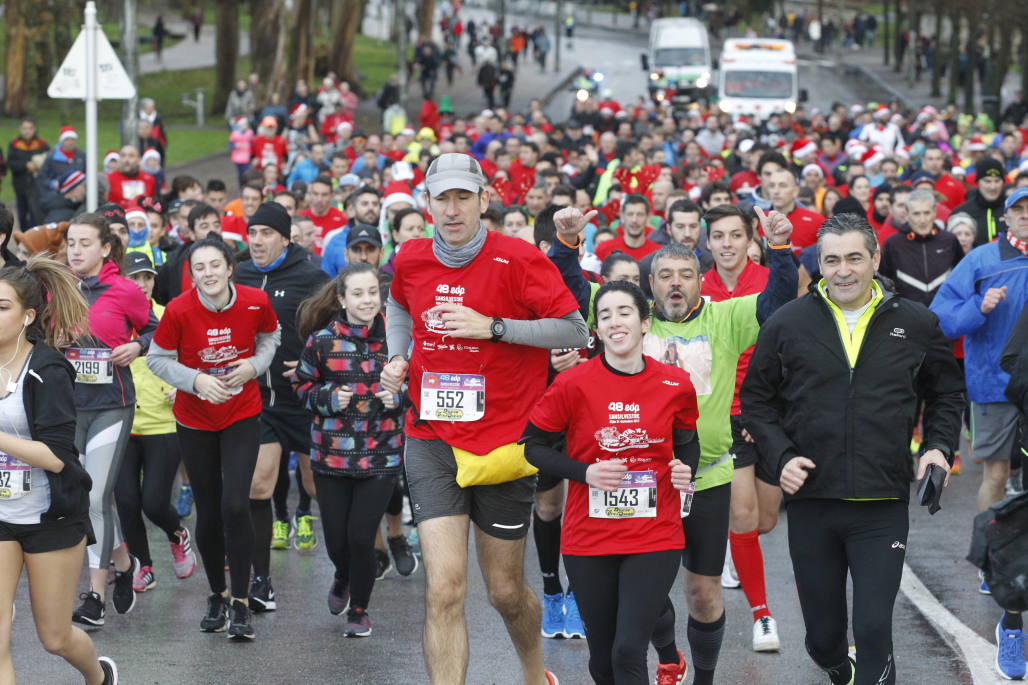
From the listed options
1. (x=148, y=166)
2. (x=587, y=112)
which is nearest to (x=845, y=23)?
(x=587, y=112)

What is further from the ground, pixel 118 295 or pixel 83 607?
pixel 118 295

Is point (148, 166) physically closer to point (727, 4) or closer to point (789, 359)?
point (789, 359)

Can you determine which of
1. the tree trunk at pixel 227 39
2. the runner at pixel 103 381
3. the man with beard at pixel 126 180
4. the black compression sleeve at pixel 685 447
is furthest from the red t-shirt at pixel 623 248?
the tree trunk at pixel 227 39

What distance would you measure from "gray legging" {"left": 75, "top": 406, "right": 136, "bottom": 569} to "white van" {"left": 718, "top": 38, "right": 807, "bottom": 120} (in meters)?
34.1

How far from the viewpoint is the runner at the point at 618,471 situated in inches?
233

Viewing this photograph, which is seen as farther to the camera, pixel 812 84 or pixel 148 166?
pixel 812 84

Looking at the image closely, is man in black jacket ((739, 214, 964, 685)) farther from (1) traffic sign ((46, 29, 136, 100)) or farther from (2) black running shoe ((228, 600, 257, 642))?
(1) traffic sign ((46, 29, 136, 100))

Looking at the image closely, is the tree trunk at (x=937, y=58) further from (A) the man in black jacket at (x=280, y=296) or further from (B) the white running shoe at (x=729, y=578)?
(A) the man in black jacket at (x=280, y=296)

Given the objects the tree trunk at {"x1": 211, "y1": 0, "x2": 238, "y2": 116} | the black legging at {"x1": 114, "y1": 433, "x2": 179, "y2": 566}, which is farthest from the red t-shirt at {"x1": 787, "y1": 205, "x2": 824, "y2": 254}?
the tree trunk at {"x1": 211, "y1": 0, "x2": 238, "y2": 116}

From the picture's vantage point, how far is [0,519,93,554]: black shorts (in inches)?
238

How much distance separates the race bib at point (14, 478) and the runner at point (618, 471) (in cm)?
191

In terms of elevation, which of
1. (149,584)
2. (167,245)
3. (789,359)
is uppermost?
(789,359)

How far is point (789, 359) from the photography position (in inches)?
235

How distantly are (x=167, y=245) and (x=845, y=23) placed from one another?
236 ft
